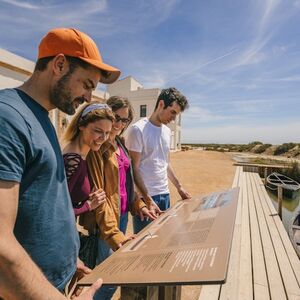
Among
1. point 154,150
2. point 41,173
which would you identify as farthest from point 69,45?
point 154,150

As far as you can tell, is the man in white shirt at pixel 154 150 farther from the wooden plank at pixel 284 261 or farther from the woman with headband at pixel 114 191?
the wooden plank at pixel 284 261

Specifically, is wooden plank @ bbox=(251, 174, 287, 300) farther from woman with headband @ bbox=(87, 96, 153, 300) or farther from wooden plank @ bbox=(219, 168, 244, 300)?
woman with headband @ bbox=(87, 96, 153, 300)

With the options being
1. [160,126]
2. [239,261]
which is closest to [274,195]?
[239,261]

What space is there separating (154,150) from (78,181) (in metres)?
1.20

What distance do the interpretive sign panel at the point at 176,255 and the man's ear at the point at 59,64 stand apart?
91 centimetres

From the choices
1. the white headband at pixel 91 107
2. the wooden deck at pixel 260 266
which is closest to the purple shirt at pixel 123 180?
the white headband at pixel 91 107

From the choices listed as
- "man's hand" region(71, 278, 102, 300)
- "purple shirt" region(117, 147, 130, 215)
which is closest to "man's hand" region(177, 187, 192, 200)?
"purple shirt" region(117, 147, 130, 215)

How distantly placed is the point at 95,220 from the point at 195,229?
0.92 meters

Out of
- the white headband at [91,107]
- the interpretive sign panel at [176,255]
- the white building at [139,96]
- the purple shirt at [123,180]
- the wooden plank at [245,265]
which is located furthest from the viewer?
the white building at [139,96]

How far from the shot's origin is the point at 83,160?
6.67 ft

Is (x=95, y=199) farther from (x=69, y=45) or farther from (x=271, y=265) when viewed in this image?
(x=271, y=265)

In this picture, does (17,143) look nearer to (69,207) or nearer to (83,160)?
(69,207)

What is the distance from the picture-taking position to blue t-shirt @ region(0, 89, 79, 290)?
945 mm

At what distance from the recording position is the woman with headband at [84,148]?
78.1 inches
